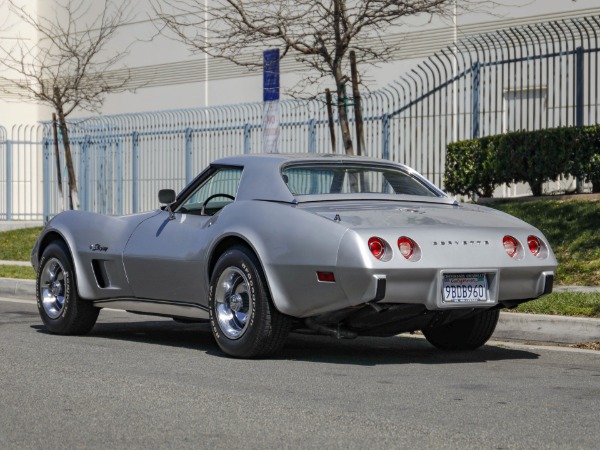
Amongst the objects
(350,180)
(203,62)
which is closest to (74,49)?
(203,62)

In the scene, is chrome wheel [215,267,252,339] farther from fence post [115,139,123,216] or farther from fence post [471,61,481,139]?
fence post [115,139,123,216]

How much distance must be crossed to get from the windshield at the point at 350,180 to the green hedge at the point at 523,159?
7.66 metres

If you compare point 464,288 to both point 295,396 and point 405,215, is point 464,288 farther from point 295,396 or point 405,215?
point 295,396

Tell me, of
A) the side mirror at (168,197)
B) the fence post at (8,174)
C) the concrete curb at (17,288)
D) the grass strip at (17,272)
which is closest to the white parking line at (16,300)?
the concrete curb at (17,288)

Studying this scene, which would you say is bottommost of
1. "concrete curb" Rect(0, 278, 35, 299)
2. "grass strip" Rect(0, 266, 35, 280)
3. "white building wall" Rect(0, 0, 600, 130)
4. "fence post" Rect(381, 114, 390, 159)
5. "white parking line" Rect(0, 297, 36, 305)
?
"white parking line" Rect(0, 297, 36, 305)

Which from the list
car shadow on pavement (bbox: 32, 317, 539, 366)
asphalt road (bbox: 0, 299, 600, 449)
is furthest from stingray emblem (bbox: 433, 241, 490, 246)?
car shadow on pavement (bbox: 32, 317, 539, 366)

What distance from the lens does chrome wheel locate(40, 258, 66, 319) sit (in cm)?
1059

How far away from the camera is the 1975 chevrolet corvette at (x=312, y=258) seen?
8.20 m

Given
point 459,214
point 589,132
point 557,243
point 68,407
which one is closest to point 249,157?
point 459,214

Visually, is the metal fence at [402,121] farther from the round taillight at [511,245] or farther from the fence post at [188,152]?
the round taillight at [511,245]

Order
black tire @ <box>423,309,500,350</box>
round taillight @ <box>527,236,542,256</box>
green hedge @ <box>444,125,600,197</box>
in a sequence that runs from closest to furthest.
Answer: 1. round taillight @ <box>527,236,542,256</box>
2. black tire @ <box>423,309,500,350</box>
3. green hedge @ <box>444,125,600,197</box>

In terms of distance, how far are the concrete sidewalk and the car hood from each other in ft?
5.20

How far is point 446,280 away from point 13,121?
30.0 m

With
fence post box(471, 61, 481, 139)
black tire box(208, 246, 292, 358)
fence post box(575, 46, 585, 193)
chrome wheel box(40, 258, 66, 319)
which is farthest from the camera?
fence post box(471, 61, 481, 139)
